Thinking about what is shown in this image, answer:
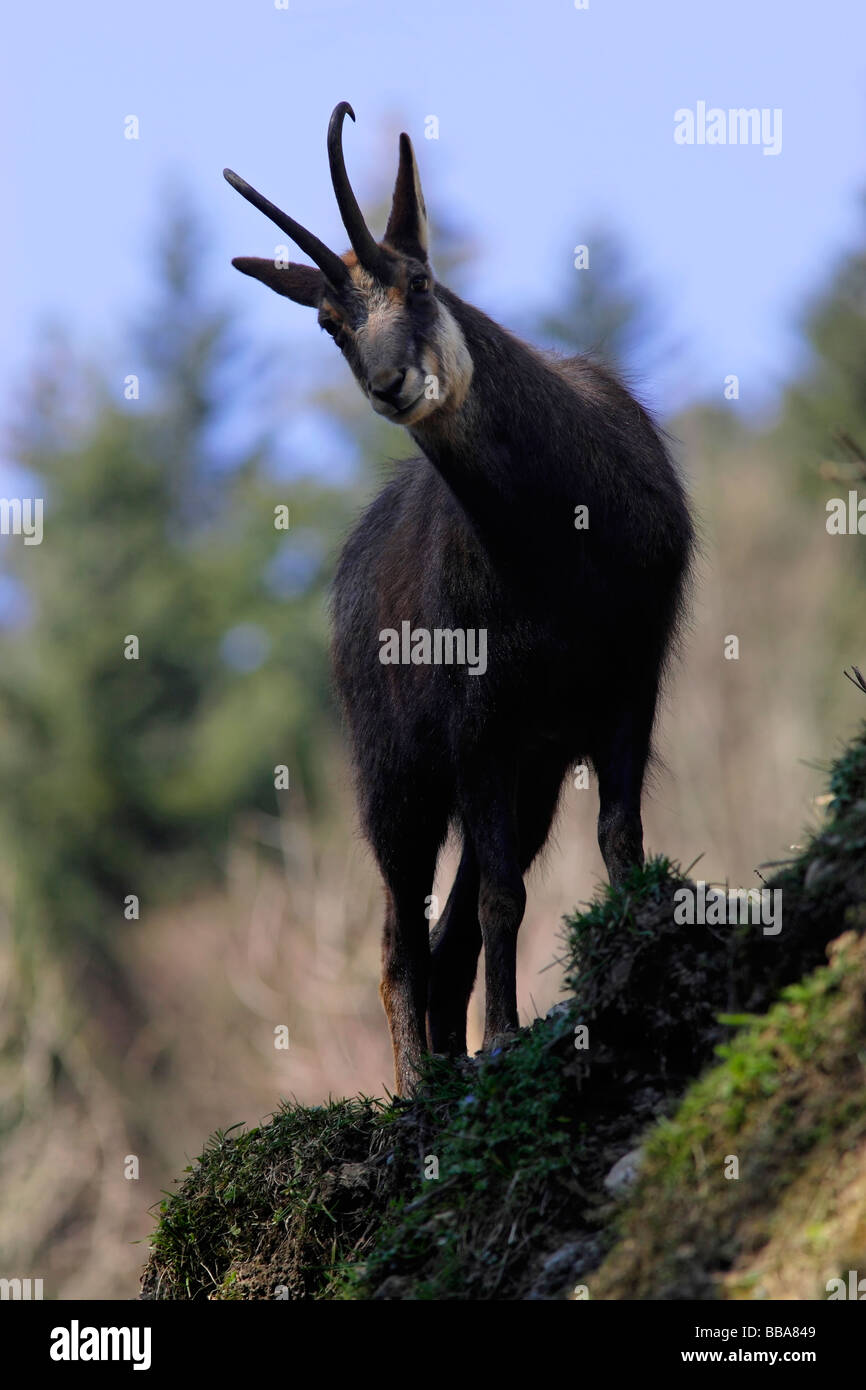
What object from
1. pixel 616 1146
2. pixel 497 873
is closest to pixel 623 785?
pixel 497 873

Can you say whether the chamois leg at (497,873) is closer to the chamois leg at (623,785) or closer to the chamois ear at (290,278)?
the chamois leg at (623,785)

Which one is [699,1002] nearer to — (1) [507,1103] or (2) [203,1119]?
(1) [507,1103]

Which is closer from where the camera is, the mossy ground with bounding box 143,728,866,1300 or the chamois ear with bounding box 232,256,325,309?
the mossy ground with bounding box 143,728,866,1300

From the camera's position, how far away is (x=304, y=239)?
642 centimetres

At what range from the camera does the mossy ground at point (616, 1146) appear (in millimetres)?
3662

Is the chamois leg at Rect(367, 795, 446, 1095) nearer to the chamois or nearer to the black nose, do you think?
the chamois

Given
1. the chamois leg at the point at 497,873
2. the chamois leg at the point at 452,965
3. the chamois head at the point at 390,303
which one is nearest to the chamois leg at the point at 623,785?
the chamois leg at the point at 497,873

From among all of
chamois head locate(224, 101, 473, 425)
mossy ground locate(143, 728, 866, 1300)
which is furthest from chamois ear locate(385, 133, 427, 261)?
mossy ground locate(143, 728, 866, 1300)

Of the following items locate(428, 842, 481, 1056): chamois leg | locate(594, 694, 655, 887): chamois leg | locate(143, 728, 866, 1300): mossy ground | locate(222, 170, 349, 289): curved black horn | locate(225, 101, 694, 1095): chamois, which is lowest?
locate(143, 728, 866, 1300): mossy ground

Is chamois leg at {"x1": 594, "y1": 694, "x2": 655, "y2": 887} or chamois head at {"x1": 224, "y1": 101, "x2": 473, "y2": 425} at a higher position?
chamois head at {"x1": 224, "y1": 101, "x2": 473, "y2": 425}

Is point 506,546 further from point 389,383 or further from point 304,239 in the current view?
point 304,239

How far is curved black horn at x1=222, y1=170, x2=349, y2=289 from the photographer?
6.41 m

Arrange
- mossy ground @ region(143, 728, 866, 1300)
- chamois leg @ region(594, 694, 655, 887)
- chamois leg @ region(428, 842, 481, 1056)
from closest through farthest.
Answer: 1. mossy ground @ region(143, 728, 866, 1300)
2. chamois leg @ region(594, 694, 655, 887)
3. chamois leg @ region(428, 842, 481, 1056)
